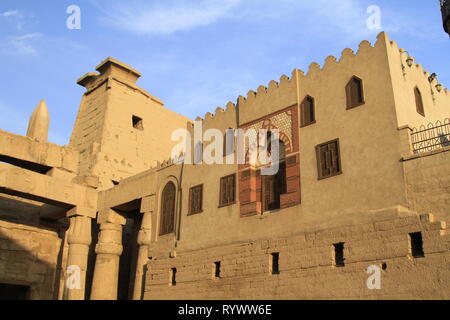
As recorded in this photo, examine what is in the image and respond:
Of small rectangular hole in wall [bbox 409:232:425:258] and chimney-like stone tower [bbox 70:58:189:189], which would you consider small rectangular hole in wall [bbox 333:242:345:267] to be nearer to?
small rectangular hole in wall [bbox 409:232:425:258]

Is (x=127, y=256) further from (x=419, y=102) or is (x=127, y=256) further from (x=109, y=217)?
(x=419, y=102)

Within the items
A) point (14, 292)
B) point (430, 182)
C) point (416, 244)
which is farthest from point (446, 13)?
point (14, 292)

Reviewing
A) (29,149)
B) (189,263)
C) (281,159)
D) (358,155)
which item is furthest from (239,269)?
(29,149)

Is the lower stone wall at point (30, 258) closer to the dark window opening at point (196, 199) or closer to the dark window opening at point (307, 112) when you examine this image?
the dark window opening at point (196, 199)

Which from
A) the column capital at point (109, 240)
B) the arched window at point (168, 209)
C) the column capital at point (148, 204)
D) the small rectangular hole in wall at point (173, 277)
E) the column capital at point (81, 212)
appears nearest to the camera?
the small rectangular hole in wall at point (173, 277)

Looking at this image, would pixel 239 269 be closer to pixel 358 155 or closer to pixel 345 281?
pixel 345 281

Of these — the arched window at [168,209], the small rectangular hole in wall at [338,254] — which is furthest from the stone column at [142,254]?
the small rectangular hole in wall at [338,254]

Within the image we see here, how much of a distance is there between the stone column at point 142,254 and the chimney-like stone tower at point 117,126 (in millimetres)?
4922

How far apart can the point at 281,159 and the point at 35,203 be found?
1277cm

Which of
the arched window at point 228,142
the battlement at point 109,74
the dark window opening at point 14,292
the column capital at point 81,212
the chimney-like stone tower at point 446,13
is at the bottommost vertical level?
the dark window opening at point 14,292

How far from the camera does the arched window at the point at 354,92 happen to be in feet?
44.7

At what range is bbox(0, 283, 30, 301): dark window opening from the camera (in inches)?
841

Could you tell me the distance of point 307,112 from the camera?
14.9 m
